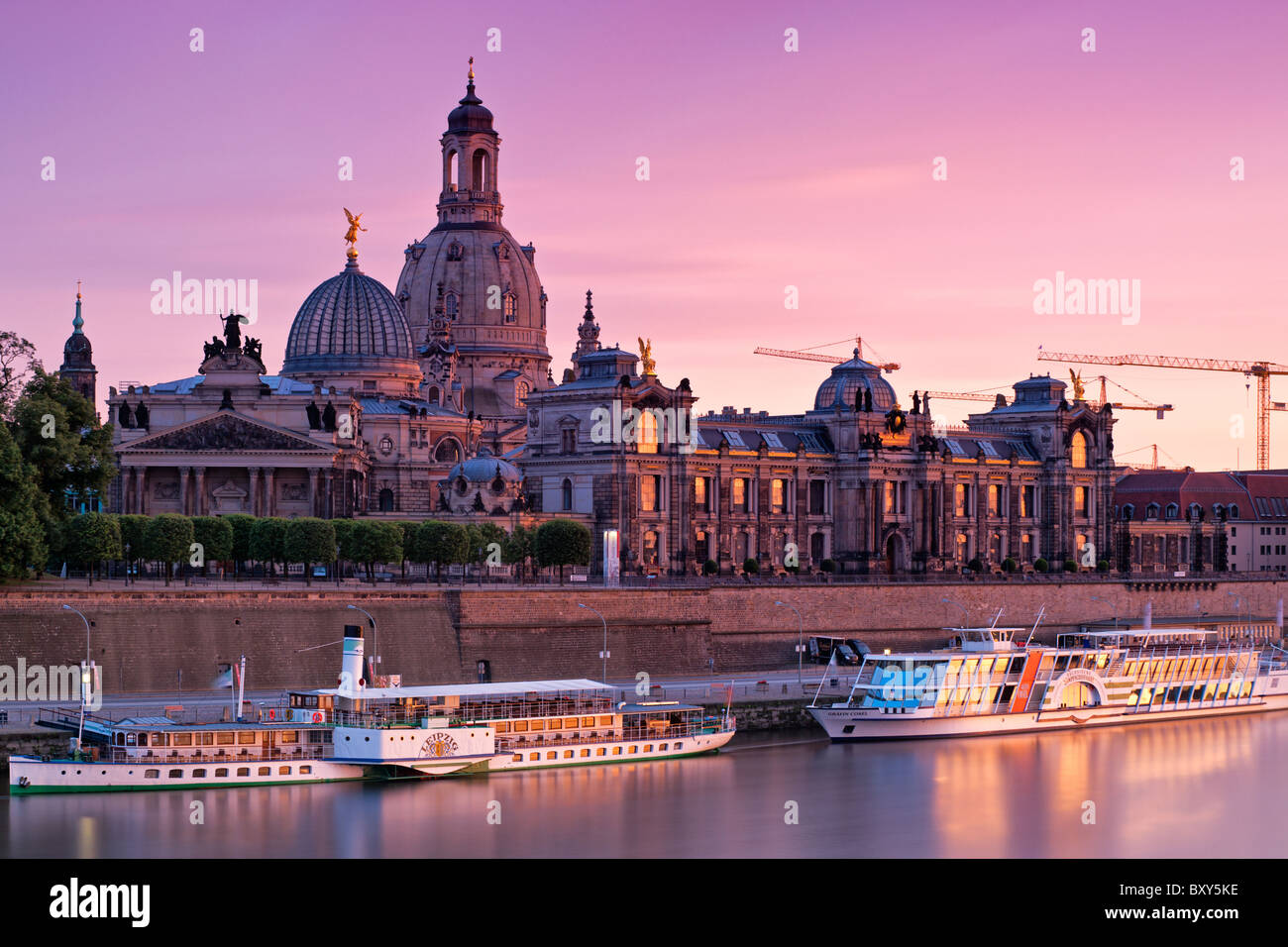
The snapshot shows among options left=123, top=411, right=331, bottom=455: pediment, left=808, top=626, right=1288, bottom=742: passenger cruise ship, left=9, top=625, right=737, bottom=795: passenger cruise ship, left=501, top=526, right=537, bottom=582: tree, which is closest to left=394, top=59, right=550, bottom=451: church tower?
left=123, top=411, right=331, bottom=455: pediment

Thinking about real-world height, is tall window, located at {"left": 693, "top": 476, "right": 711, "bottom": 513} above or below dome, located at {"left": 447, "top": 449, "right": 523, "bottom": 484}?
below

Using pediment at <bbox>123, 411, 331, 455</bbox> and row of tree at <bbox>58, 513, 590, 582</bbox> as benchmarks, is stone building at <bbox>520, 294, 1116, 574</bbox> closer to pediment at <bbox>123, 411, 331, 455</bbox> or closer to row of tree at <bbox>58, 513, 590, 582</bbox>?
row of tree at <bbox>58, 513, 590, 582</bbox>

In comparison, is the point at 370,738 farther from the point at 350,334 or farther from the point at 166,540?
the point at 350,334

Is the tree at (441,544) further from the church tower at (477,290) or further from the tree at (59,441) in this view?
the church tower at (477,290)

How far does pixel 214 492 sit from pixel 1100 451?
5619 centimetres

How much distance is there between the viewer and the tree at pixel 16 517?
2751 inches

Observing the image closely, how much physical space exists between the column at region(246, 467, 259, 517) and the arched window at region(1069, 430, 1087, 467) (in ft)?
169

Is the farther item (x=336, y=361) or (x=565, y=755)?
(x=336, y=361)

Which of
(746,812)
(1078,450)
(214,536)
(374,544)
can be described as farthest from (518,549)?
(1078,450)

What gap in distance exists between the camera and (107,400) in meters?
103

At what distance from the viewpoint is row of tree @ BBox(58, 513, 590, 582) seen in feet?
251

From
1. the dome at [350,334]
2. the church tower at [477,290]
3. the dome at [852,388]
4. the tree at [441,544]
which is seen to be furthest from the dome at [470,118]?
the tree at [441,544]
